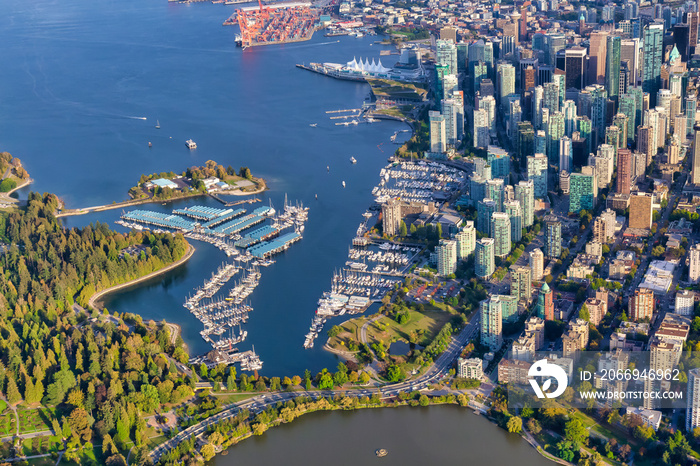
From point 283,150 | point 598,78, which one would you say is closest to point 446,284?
point 283,150

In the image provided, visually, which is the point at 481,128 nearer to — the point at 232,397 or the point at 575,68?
the point at 575,68

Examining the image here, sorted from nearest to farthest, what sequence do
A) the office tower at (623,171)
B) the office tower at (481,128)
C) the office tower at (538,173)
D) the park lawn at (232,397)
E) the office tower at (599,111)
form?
the park lawn at (232,397) → the office tower at (623,171) → the office tower at (538,173) → the office tower at (481,128) → the office tower at (599,111)

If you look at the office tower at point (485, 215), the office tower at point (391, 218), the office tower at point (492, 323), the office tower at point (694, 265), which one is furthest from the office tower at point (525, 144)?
the office tower at point (492, 323)

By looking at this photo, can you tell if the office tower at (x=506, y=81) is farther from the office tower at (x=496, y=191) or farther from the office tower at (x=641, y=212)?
the office tower at (x=641, y=212)

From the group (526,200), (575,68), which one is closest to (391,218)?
(526,200)

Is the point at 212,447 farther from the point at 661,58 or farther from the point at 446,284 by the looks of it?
the point at 661,58
